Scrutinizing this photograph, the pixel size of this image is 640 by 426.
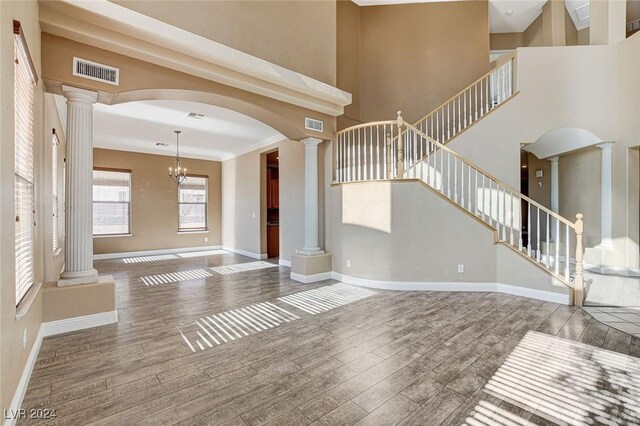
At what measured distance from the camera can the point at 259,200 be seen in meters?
8.08

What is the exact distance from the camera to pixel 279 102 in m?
4.77

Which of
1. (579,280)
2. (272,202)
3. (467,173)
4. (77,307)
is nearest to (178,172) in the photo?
(272,202)

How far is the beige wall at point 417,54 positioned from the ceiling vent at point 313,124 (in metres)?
2.12

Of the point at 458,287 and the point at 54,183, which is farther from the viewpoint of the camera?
the point at 54,183

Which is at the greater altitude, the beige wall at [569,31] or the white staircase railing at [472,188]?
the beige wall at [569,31]

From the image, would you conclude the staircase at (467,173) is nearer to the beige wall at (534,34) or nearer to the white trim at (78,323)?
the beige wall at (534,34)

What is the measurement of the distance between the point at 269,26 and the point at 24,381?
15.9 ft

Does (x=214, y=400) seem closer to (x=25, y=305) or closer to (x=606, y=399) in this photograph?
(x=25, y=305)

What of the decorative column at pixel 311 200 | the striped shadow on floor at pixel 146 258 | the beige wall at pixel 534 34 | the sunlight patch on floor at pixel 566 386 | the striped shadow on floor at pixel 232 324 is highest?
the beige wall at pixel 534 34

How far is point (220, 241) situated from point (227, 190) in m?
1.78

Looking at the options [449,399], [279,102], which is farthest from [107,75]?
[449,399]

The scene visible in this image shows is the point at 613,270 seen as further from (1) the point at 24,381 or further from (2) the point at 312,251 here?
(1) the point at 24,381

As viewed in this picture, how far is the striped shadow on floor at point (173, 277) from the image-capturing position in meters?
5.54

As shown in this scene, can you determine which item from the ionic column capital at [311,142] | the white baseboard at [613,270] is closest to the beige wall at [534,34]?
the white baseboard at [613,270]
